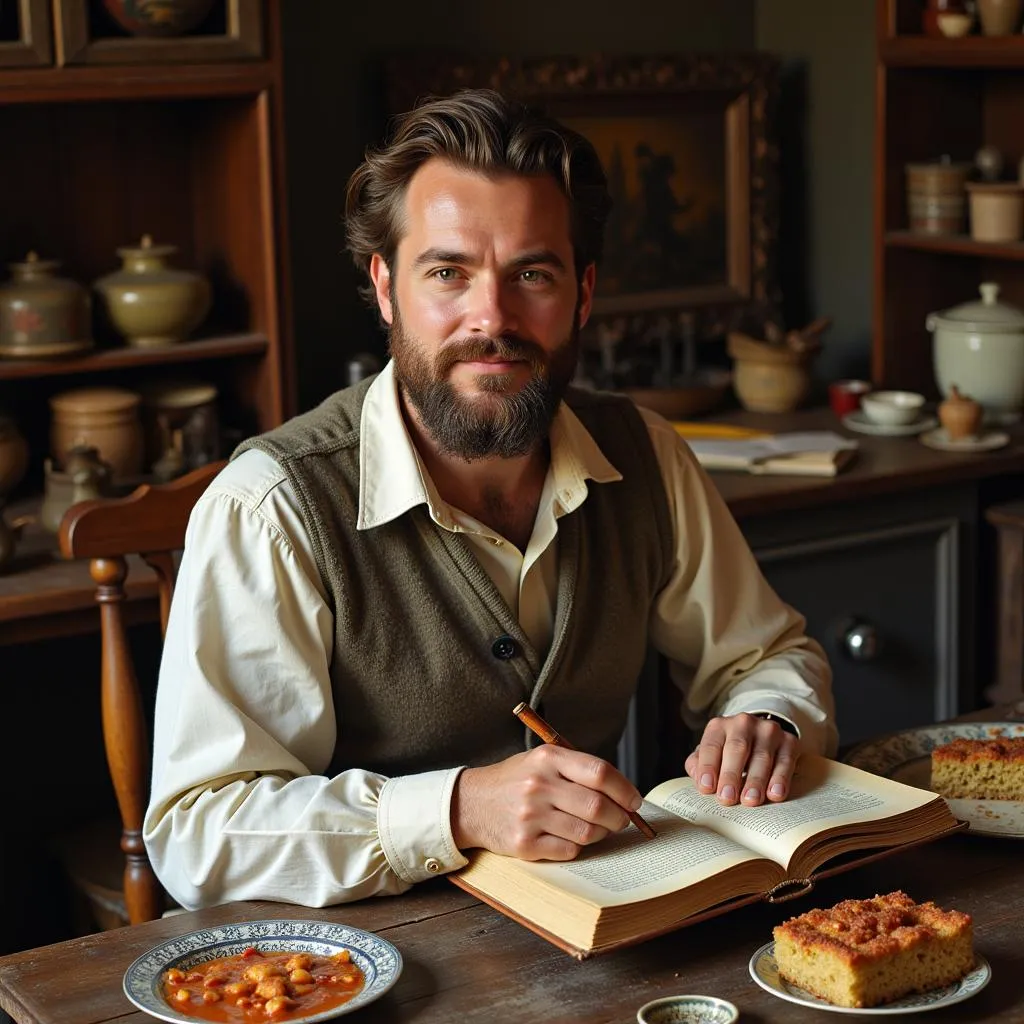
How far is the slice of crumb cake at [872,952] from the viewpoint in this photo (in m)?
1.30

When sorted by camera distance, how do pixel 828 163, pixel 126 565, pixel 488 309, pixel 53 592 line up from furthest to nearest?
pixel 828 163
pixel 53 592
pixel 126 565
pixel 488 309

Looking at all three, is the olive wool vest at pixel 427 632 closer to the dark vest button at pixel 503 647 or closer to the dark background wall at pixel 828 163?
the dark vest button at pixel 503 647

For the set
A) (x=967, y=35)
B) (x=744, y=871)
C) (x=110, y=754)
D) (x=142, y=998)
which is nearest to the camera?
(x=142, y=998)

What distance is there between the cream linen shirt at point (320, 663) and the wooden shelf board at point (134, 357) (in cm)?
108

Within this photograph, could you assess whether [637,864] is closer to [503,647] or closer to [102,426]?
[503,647]

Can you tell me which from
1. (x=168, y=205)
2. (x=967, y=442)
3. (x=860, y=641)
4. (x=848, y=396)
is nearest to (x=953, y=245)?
(x=848, y=396)

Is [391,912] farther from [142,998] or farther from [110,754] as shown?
[110,754]

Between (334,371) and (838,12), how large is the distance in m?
1.44

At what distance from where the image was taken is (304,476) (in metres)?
1.82

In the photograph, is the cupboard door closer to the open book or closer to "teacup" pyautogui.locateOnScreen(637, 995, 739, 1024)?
the open book

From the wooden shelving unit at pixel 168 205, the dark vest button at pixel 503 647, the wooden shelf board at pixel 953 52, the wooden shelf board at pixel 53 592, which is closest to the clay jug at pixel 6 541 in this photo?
the wooden shelf board at pixel 53 592

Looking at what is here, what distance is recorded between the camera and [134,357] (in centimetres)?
291

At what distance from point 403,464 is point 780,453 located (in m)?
1.43

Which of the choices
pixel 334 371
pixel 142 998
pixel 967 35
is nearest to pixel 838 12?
pixel 967 35
